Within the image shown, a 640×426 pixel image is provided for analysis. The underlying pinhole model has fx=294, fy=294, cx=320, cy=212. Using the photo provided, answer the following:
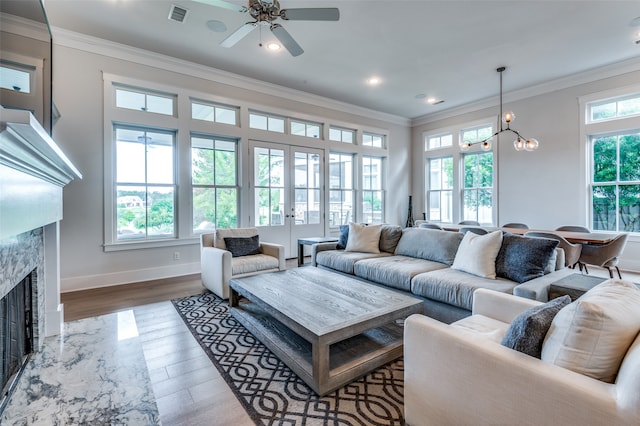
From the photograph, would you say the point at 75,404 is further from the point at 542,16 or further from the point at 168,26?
the point at 542,16

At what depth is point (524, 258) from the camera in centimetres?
258

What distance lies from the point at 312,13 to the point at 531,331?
9.35 feet

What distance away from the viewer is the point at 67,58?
3.86 m

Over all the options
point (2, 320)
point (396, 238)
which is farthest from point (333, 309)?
point (396, 238)

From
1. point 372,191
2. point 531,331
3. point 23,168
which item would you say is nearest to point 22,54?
point 23,168

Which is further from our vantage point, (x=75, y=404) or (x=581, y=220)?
(x=581, y=220)

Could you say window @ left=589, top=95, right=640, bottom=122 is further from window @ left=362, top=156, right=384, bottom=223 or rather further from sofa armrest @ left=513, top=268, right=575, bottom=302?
sofa armrest @ left=513, top=268, right=575, bottom=302

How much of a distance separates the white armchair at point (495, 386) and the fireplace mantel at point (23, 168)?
1.69 metres

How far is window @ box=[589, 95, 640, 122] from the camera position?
4.78 meters

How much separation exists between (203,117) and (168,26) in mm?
1463

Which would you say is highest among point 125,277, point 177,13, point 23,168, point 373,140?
point 177,13

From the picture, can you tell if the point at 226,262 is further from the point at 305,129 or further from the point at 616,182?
the point at 616,182

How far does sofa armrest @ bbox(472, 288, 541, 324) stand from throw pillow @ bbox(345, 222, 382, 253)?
2100 mm

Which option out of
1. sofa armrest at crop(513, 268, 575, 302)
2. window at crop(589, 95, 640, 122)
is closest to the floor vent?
sofa armrest at crop(513, 268, 575, 302)
